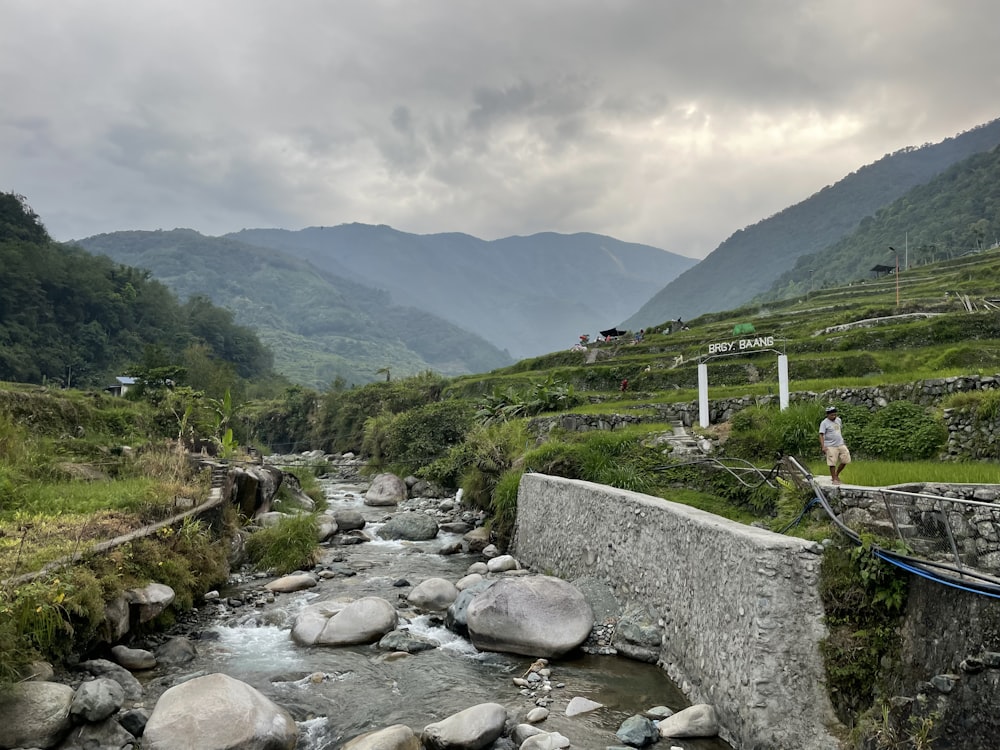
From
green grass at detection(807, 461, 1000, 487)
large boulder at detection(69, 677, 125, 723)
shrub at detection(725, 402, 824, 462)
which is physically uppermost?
shrub at detection(725, 402, 824, 462)

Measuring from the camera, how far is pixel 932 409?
13938 mm

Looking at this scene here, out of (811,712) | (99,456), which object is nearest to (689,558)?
(811,712)

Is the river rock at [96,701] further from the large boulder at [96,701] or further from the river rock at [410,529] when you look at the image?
the river rock at [410,529]

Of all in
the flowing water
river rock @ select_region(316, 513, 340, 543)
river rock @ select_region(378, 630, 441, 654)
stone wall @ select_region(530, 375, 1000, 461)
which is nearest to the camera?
the flowing water

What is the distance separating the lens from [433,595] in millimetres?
13836

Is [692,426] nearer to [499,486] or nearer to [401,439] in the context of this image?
[499,486]

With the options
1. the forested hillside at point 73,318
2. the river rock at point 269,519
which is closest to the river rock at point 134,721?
the river rock at point 269,519

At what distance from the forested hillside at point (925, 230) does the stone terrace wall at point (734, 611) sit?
97799 mm

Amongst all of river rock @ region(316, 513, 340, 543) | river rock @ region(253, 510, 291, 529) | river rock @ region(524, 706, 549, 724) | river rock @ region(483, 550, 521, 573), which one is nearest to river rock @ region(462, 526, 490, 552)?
river rock @ region(483, 550, 521, 573)

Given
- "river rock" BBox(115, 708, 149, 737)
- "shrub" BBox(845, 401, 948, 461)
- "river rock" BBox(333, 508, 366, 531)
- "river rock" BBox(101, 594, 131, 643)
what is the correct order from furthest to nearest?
"river rock" BBox(333, 508, 366, 531)
"shrub" BBox(845, 401, 948, 461)
"river rock" BBox(101, 594, 131, 643)
"river rock" BBox(115, 708, 149, 737)

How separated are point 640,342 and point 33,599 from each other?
142ft

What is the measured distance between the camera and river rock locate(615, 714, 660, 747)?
315 inches

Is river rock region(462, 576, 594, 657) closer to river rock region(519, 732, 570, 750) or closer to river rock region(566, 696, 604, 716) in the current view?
river rock region(566, 696, 604, 716)

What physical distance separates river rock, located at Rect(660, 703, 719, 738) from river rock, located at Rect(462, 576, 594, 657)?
2721mm
